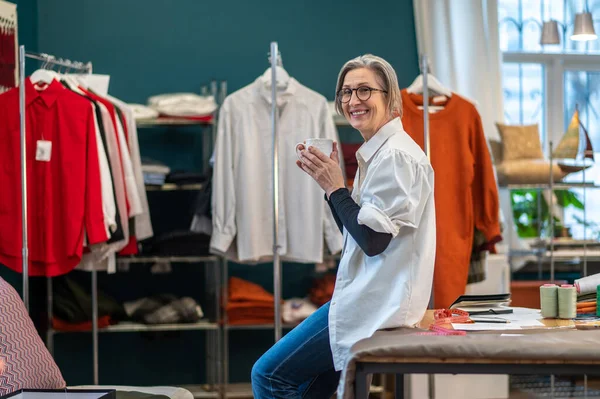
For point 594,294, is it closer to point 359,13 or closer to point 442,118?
point 442,118

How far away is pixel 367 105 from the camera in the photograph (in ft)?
7.82

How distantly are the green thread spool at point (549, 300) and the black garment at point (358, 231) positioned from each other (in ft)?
1.87

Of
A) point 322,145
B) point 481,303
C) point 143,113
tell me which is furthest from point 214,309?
point 322,145

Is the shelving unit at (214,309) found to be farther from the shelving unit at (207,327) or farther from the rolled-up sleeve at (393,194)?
the rolled-up sleeve at (393,194)

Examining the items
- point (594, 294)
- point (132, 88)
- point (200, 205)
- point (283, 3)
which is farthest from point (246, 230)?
point (594, 294)

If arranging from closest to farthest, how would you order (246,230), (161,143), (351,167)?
(246,230)
(351,167)
(161,143)

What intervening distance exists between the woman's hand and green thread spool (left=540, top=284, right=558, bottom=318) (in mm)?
672

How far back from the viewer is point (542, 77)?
5.98 meters

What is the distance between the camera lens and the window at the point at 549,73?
592 cm

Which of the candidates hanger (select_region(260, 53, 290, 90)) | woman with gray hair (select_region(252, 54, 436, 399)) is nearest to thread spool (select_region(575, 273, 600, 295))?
woman with gray hair (select_region(252, 54, 436, 399))

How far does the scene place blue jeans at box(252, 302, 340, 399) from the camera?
93.4 inches

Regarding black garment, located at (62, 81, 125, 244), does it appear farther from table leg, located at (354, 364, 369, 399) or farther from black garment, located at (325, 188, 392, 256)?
table leg, located at (354, 364, 369, 399)

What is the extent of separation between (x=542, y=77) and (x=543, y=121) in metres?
0.31

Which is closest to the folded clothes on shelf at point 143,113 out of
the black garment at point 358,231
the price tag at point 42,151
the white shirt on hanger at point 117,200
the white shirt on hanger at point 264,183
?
the white shirt on hanger at point 117,200
